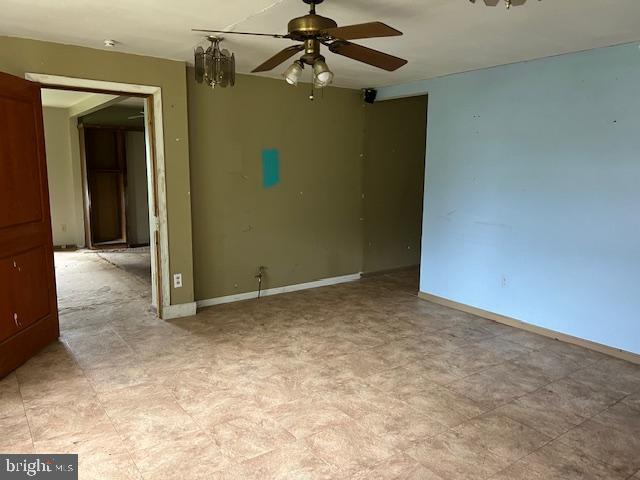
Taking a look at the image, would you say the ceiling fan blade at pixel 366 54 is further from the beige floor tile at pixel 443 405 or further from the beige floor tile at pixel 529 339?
the beige floor tile at pixel 529 339

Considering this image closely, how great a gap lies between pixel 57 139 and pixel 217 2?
652cm

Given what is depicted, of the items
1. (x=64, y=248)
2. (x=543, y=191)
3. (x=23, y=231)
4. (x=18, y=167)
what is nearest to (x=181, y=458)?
(x=23, y=231)

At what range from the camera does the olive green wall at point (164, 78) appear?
341cm

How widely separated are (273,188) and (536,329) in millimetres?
2955

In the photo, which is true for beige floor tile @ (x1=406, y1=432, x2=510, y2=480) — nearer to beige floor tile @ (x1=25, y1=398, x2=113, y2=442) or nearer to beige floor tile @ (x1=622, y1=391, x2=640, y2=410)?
beige floor tile @ (x1=622, y1=391, x2=640, y2=410)

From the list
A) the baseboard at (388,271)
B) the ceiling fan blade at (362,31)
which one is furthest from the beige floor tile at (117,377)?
the baseboard at (388,271)

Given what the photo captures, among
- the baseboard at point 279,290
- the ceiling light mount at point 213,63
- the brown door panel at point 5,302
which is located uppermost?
the ceiling light mount at point 213,63

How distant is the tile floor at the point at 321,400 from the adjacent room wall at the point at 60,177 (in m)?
4.21

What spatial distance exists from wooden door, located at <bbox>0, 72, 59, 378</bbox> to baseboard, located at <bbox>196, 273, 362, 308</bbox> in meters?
1.51

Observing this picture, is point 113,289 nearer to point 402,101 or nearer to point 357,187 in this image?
point 357,187

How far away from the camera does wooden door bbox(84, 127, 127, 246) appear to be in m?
8.22

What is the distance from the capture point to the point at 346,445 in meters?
2.36

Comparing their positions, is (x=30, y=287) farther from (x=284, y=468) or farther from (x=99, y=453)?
(x=284, y=468)

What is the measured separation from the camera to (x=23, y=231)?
326 cm
